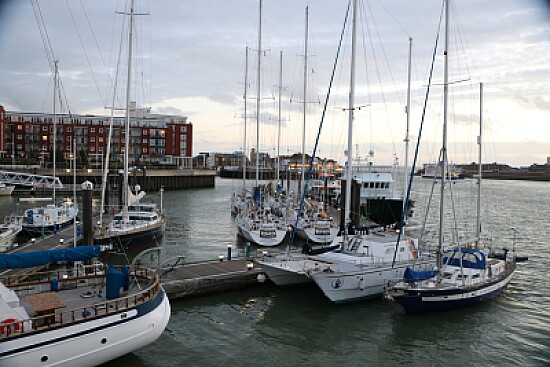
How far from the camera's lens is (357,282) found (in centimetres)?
1955

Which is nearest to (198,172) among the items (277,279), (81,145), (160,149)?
(160,149)

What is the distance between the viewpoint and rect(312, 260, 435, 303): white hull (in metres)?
19.1

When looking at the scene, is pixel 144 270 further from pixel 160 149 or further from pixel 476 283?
pixel 160 149

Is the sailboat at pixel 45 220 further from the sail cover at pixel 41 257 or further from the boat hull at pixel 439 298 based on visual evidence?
the boat hull at pixel 439 298

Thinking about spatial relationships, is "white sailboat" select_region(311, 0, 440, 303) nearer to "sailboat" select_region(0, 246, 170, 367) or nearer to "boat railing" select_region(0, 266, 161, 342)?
"boat railing" select_region(0, 266, 161, 342)

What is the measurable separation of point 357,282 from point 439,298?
3.63 meters

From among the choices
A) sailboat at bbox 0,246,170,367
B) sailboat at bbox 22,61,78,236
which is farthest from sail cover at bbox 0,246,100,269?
sailboat at bbox 22,61,78,236

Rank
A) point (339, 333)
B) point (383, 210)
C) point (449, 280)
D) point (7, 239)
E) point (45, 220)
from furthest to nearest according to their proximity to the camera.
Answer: point (383, 210)
point (45, 220)
point (7, 239)
point (449, 280)
point (339, 333)

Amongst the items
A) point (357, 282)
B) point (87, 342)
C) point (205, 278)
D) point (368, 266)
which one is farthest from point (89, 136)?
point (87, 342)

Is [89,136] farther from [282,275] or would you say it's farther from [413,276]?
[413,276]

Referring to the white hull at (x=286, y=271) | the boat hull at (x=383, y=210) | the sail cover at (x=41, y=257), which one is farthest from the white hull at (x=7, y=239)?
the boat hull at (x=383, y=210)

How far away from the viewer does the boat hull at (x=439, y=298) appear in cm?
1814

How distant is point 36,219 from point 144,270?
69.1 ft

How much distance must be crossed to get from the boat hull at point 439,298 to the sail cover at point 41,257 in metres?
12.8
